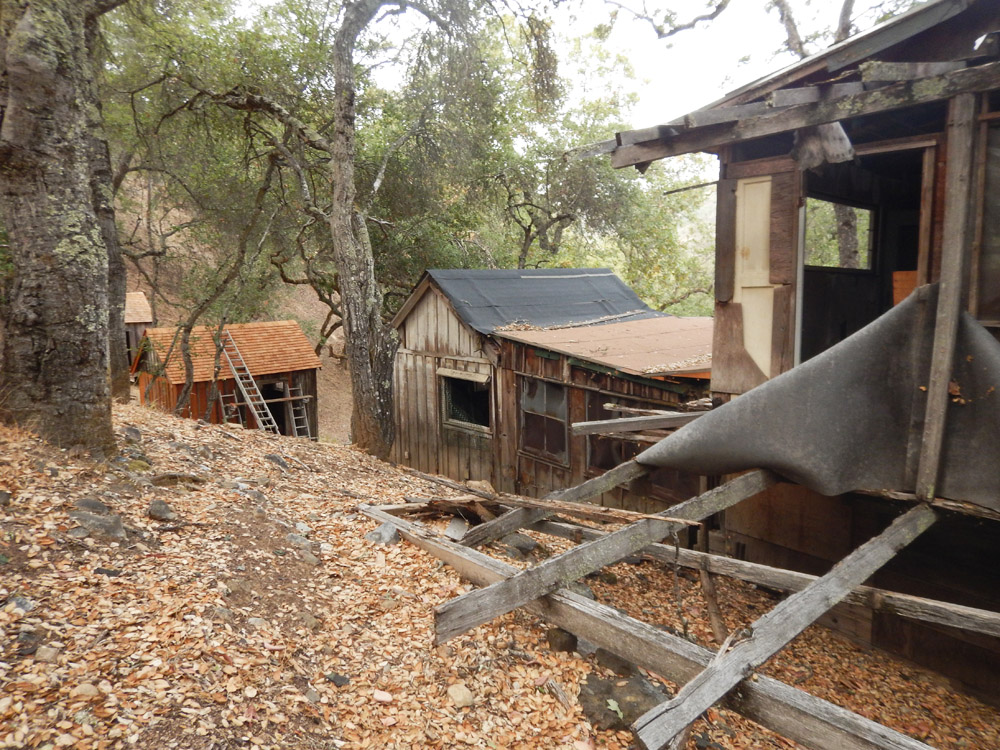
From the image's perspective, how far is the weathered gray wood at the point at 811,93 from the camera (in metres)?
5.21

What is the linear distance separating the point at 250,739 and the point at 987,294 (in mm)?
6384

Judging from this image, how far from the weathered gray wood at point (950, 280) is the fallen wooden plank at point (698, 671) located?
2511 millimetres

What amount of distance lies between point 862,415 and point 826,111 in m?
2.55

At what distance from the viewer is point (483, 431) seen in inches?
512

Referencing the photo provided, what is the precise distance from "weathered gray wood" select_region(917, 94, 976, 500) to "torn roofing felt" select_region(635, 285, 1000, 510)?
8cm

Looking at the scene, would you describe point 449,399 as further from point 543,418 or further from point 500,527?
point 500,527

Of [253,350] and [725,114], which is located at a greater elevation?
[725,114]

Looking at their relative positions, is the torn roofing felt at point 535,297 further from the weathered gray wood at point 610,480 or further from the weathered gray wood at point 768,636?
the weathered gray wood at point 768,636

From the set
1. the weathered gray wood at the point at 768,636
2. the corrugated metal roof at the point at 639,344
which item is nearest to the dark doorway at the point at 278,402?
the corrugated metal roof at the point at 639,344

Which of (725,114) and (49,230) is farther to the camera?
(725,114)

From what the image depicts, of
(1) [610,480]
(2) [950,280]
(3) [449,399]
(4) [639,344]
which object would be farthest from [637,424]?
(3) [449,399]

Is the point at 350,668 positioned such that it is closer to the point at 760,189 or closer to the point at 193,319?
the point at 760,189

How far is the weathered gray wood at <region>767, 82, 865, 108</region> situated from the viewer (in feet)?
17.1

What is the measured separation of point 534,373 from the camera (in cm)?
1162
